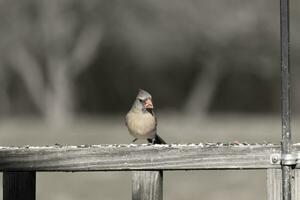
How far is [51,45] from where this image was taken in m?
32.3

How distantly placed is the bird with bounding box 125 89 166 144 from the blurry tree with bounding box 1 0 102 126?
26.3 metres

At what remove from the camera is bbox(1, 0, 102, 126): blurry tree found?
31.9 meters

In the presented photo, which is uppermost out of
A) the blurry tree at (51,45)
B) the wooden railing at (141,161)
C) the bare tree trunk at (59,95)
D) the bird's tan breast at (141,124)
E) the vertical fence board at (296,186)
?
the blurry tree at (51,45)

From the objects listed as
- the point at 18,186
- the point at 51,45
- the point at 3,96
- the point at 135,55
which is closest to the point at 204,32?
the point at 135,55

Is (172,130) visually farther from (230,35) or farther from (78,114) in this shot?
(78,114)

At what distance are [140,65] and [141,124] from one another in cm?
3253

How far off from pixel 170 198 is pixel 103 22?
22.6 m

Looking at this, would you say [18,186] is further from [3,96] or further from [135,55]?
[3,96]

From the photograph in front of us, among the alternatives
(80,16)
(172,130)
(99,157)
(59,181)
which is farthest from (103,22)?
(99,157)

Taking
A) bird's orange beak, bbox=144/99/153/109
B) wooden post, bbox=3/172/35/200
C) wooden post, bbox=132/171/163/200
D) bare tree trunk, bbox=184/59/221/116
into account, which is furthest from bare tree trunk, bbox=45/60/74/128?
wooden post, bbox=132/171/163/200

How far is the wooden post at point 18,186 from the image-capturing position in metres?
2.85

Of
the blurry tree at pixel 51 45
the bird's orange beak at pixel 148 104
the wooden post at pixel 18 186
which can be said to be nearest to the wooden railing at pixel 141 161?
the wooden post at pixel 18 186

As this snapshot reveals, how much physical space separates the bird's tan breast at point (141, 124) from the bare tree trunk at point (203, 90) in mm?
30654

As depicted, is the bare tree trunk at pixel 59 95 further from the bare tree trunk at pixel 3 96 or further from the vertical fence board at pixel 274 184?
the vertical fence board at pixel 274 184
